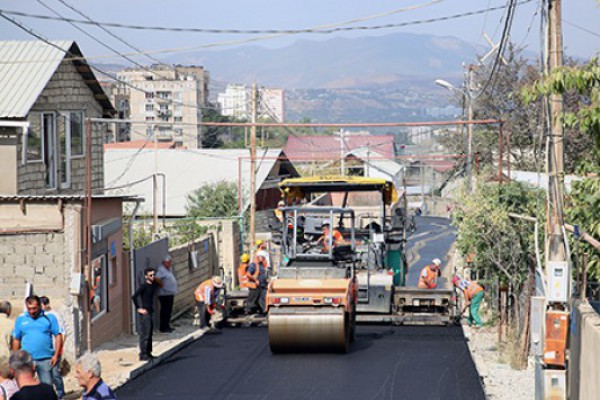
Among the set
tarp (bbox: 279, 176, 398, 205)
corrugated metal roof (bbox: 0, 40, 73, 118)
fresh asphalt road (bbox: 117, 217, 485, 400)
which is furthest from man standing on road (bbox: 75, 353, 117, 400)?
tarp (bbox: 279, 176, 398, 205)

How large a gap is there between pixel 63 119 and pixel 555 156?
13156 millimetres

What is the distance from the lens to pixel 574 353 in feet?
36.4

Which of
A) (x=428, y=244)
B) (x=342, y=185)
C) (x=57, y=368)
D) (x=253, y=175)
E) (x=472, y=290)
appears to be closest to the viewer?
(x=57, y=368)

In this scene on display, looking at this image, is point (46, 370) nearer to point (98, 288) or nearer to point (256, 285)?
point (98, 288)

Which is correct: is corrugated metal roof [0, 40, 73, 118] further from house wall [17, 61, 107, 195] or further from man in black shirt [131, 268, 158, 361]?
man in black shirt [131, 268, 158, 361]

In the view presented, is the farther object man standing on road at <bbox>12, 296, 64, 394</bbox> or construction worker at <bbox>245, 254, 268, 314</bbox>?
construction worker at <bbox>245, 254, 268, 314</bbox>

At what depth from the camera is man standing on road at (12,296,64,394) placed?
491 inches

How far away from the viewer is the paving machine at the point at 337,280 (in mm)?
16281

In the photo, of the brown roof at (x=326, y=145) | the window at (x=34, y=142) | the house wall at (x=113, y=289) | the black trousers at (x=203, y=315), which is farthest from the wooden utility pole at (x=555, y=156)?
the brown roof at (x=326, y=145)

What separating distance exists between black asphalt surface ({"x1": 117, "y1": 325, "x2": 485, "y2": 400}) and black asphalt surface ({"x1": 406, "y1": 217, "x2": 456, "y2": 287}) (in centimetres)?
1472

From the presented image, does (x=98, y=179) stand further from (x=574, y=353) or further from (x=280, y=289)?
(x=574, y=353)

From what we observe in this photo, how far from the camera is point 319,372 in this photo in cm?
1519

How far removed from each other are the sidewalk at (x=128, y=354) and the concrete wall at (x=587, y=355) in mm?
6410

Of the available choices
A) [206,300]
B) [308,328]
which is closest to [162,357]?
[308,328]
